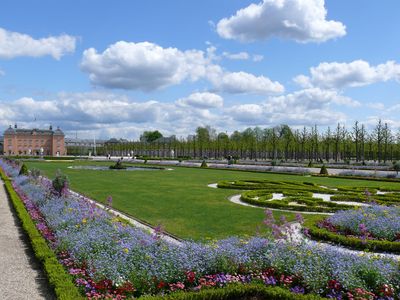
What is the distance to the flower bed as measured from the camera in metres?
5.21

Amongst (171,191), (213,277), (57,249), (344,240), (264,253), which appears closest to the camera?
(213,277)

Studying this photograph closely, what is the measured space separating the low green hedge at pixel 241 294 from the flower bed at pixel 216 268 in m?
0.05

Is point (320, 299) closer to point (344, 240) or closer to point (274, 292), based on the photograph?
point (274, 292)

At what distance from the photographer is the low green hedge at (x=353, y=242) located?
7.84m

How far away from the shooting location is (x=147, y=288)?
5.45m

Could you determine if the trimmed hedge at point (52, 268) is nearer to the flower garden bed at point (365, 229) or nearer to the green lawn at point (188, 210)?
the green lawn at point (188, 210)

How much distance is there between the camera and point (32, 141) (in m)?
125

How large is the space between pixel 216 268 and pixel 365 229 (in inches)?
134

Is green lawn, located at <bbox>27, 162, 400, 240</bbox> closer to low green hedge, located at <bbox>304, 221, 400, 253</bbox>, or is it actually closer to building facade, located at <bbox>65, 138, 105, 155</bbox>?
low green hedge, located at <bbox>304, 221, 400, 253</bbox>

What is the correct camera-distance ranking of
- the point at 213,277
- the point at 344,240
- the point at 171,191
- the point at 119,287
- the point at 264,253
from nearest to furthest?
1. the point at 119,287
2. the point at 213,277
3. the point at 264,253
4. the point at 344,240
5. the point at 171,191

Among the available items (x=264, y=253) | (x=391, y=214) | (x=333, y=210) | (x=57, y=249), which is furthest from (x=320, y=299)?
(x=333, y=210)

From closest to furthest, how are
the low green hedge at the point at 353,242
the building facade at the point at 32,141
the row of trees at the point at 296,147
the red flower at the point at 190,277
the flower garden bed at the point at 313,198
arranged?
1. the red flower at the point at 190,277
2. the low green hedge at the point at 353,242
3. the flower garden bed at the point at 313,198
4. the row of trees at the point at 296,147
5. the building facade at the point at 32,141

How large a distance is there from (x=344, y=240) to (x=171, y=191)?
1010cm

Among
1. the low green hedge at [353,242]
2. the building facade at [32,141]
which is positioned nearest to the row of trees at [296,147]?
the building facade at [32,141]
